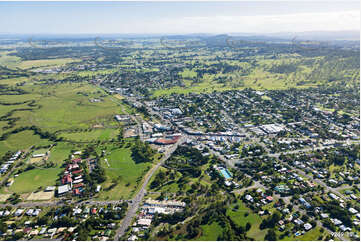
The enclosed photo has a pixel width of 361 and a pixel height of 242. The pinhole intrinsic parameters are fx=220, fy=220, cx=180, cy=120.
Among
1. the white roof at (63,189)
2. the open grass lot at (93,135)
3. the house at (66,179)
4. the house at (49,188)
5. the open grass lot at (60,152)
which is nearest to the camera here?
the white roof at (63,189)

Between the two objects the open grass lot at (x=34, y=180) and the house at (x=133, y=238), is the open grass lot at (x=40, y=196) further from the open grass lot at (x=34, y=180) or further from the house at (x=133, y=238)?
the house at (x=133, y=238)

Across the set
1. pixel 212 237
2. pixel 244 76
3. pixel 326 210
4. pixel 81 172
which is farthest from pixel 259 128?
pixel 244 76

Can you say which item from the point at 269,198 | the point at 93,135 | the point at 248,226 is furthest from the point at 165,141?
the point at 248,226

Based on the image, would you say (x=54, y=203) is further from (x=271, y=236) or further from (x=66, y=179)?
(x=271, y=236)

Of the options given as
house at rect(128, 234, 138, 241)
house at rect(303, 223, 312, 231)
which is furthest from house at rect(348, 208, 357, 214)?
house at rect(128, 234, 138, 241)

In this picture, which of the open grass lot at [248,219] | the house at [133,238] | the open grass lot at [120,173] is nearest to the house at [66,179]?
the open grass lot at [120,173]

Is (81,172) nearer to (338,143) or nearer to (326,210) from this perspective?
(326,210)
